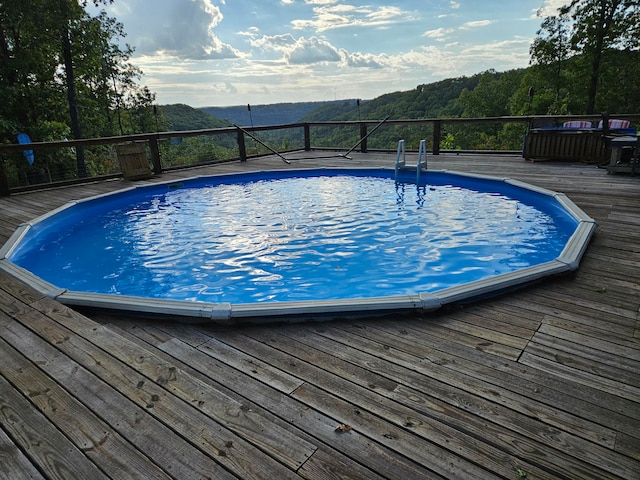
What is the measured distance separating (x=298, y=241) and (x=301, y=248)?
0.20 m

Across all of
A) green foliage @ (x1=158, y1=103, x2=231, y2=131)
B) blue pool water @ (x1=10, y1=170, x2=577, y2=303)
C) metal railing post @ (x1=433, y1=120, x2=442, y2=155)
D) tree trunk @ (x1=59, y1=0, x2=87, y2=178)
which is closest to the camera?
blue pool water @ (x1=10, y1=170, x2=577, y2=303)

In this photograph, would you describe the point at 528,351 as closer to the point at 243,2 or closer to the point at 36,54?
the point at 243,2

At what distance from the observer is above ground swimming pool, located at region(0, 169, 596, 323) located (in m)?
2.48

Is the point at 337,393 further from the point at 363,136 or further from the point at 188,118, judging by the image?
the point at 188,118

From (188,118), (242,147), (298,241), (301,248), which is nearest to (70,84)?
(242,147)

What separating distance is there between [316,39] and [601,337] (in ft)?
53.0

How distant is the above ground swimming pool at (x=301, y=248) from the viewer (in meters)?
2.48

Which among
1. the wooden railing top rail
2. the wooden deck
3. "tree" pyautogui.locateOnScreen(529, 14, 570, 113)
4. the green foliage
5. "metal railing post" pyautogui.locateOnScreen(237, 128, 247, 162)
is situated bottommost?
the wooden deck

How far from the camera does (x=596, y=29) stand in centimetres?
1451

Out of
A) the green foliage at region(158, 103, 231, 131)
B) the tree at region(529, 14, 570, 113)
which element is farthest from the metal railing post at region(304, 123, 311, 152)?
the green foliage at region(158, 103, 231, 131)

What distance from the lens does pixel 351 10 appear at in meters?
11.4

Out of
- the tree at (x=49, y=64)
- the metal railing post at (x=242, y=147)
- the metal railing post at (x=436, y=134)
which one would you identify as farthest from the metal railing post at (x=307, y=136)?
the tree at (x=49, y=64)

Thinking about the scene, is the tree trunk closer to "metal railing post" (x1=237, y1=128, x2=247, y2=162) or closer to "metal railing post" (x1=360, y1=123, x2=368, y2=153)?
"metal railing post" (x1=237, y1=128, x2=247, y2=162)

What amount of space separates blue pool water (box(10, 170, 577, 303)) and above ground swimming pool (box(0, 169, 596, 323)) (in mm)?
18
